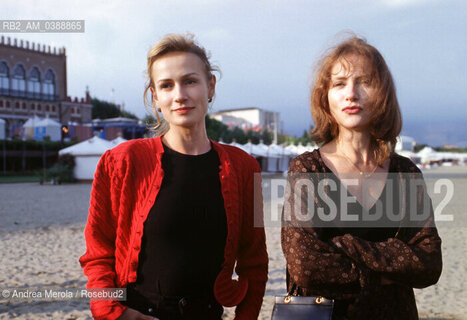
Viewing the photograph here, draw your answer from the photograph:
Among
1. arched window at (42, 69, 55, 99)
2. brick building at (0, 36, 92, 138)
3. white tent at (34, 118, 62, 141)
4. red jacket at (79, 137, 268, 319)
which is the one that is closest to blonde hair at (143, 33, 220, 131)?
red jacket at (79, 137, 268, 319)

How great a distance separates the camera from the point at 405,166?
1947 millimetres

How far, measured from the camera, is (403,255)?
174cm

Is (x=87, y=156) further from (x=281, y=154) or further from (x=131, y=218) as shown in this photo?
(x=131, y=218)

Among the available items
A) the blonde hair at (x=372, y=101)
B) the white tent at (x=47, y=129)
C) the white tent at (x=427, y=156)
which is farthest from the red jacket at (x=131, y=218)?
the white tent at (x=427, y=156)

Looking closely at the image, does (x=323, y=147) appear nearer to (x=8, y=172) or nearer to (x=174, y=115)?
(x=174, y=115)

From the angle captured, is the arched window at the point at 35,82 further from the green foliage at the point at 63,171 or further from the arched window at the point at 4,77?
the green foliage at the point at 63,171

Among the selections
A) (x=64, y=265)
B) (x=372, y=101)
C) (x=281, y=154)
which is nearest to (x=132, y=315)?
(x=372, y=101)

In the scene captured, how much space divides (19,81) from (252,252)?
53.6 metres

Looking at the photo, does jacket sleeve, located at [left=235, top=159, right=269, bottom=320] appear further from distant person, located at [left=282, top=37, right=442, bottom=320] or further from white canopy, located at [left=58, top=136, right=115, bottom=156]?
white canopy, located at [left=58, top=136, right=115, bottom=156]

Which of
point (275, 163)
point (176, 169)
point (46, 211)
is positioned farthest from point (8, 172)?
point (176, 169)

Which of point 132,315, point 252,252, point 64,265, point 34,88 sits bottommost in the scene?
point 64,265

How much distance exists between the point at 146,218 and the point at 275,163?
33.4 m

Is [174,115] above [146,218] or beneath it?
above

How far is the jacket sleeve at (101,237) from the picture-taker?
1899mm
